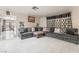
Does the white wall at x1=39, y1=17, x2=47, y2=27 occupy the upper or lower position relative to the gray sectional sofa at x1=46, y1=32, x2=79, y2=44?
upper

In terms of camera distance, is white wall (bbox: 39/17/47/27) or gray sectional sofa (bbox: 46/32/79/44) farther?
white wall (bbox: 39/17/47/27)

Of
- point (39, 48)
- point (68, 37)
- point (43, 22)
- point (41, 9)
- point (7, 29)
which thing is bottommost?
point (39, 48)

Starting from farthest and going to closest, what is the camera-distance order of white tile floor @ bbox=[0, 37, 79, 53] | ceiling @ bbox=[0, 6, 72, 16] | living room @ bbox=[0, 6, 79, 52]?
living room @ bbox=[0, 6, 79, 52] < ceiling @ bbox=[0, 6, 72, 16] < white tile floor @ bbox=[0, 37, 79, 53]

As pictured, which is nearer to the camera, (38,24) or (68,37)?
(68,37)

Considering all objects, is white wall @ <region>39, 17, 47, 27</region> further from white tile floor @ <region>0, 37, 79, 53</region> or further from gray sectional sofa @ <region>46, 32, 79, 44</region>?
white tile floor @ <region>0, 37, 79, 53</region>

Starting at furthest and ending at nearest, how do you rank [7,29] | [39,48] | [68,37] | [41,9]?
[7,29] → [41,9] → [68,37] → [39,48]

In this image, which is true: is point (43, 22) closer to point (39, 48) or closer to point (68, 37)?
point (68, 37)

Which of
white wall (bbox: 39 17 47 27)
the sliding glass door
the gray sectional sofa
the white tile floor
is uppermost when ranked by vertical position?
white wall (bbox: 39 17 47 27)

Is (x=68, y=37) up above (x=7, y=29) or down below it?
below

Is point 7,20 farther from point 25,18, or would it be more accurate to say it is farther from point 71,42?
point 71,42

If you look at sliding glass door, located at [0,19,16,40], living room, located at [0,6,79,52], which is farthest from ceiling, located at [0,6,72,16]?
sliding glass door, located at [0,19,16,40]

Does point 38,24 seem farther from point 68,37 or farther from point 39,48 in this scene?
point 39,48

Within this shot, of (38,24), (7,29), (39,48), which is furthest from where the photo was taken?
(38,24)

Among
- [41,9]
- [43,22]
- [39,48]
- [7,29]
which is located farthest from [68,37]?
[7,29]
